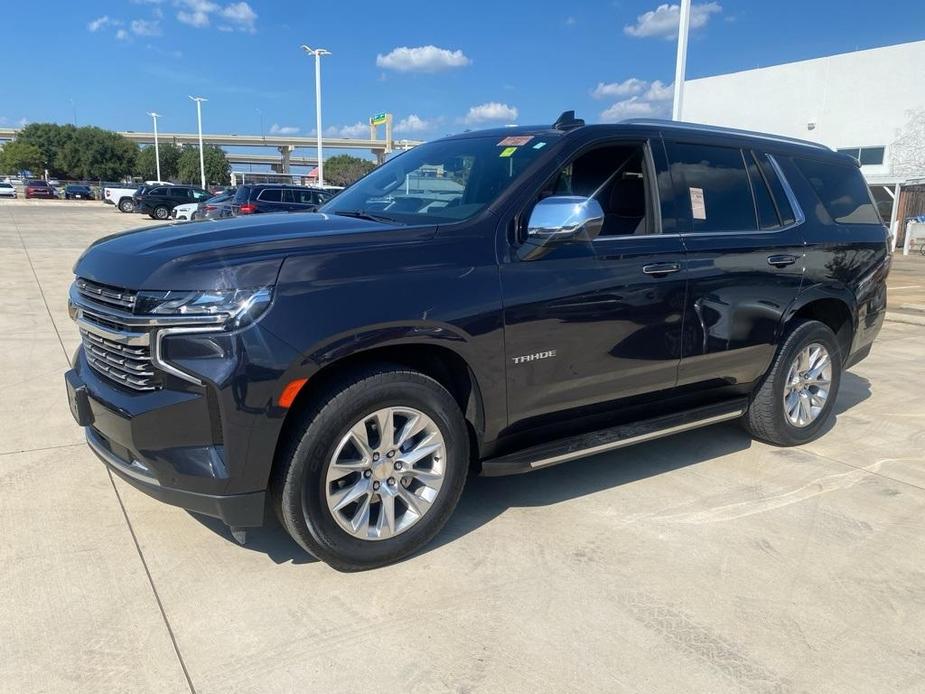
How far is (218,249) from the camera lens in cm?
288

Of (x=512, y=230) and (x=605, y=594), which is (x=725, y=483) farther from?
(x=512, y=230)

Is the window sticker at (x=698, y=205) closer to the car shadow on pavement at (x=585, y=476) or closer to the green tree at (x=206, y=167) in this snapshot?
the car shadow on pavement at (x=585, y=476)

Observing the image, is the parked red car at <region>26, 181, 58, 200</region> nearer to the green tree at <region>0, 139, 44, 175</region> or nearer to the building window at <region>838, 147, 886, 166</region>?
the green tree at <region>0, 139, 44, 175</region>

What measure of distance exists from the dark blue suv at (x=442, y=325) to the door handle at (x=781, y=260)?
1cm

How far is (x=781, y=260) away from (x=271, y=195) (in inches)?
805

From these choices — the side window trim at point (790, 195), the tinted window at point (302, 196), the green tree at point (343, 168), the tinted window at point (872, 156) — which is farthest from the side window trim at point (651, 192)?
the green tree at point (343, 168)

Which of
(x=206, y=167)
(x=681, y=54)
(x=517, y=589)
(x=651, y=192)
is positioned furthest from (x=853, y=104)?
(x=206, y=167)

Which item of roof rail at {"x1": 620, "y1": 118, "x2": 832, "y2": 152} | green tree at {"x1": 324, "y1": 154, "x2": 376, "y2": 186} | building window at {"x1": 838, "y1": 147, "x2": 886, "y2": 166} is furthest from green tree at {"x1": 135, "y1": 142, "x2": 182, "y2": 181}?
roof rail at {"x1": 620, "y1": 118, "x2": 832, "y2": 152}

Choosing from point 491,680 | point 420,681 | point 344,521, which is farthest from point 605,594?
point 344,521

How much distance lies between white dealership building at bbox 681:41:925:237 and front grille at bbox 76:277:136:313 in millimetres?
24573

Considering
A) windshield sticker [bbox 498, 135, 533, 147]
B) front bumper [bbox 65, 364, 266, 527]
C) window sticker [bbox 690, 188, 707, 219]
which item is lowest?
front bumper [bbox 65, 364, 266, 527]

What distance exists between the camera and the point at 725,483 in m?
4.32

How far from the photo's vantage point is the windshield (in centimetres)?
360

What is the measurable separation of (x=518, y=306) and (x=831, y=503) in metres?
2.24
